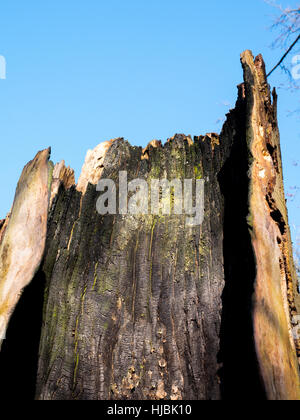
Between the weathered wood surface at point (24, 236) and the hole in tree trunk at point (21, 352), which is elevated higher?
the weathered wood surface at point (24, 236)

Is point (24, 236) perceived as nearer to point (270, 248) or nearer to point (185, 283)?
point (185, 283)

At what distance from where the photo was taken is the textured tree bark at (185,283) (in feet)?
4.61

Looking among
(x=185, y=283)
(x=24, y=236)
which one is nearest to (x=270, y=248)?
(x=185, y=283)

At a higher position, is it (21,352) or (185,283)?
(185,283)

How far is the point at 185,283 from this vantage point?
1.67 m

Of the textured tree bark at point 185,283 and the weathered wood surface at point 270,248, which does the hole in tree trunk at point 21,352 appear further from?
the weathered wood surface at point 270,248

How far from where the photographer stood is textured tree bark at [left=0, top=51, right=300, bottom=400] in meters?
1.41

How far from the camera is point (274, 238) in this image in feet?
5.18

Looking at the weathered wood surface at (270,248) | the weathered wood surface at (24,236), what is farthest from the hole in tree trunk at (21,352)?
the weathered wood surface at (270,248)

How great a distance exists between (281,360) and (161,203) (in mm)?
861

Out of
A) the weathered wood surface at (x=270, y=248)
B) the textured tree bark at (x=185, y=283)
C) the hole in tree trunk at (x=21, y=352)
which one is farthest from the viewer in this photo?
the hole in tree trunk at (x=21, y=352)

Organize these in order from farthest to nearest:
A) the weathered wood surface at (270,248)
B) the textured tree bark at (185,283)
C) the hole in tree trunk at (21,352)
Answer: the hole in tree trunk at (21,352), the textured tree bark at (185,283), the weathered wood surface at (270,248)
